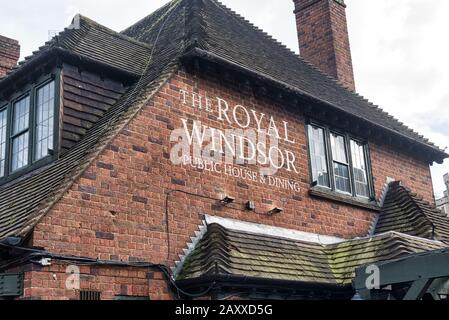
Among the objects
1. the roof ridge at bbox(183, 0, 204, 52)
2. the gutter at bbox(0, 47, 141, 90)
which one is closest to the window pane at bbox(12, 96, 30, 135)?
the gutter at bbox(0, 47, 141, 90)

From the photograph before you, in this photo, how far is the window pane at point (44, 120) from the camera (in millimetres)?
9898

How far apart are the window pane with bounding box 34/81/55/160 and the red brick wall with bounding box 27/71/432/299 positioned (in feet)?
5.25

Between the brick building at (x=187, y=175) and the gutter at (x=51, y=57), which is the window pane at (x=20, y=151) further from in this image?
the gutter at (x=51, y=57)

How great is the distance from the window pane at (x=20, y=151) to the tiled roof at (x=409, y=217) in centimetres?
730

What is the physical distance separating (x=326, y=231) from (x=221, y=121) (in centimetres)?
309

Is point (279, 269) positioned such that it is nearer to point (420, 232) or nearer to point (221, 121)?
point (221, 121)

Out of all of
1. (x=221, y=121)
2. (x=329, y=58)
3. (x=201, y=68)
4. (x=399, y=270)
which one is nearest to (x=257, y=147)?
(x=221, y=121)

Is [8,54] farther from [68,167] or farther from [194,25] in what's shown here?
[68,167]

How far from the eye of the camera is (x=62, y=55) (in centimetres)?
997

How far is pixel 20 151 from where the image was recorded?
10547 millimetres

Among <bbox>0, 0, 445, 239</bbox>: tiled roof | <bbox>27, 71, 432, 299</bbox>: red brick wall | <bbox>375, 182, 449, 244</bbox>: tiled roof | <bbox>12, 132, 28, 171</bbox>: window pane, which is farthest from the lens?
<bbox>375, 182, 449, 244</bbox>: tiled roof

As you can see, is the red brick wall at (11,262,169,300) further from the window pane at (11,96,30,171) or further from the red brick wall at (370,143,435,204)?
the red brick wall at (370,143,435,204)

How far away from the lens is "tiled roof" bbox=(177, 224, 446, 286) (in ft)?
28.9

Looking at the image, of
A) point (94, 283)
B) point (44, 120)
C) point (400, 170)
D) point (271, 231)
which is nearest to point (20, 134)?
point (44, 120)
